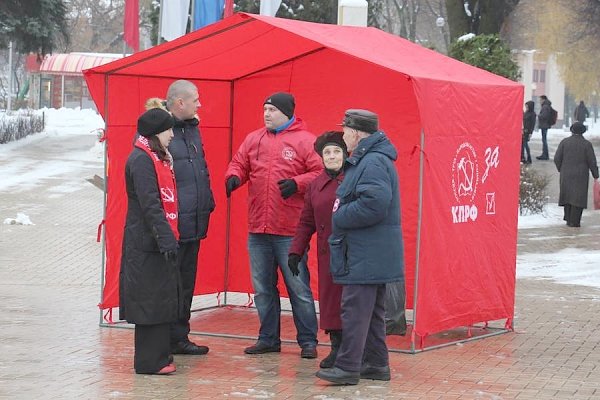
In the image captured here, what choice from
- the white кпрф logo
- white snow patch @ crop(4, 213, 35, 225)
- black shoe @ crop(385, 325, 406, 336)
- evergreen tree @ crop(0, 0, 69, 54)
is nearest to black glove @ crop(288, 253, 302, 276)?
black shoe @ crop(385, 325, 406, 336)

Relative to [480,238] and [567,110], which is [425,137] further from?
[567,110]

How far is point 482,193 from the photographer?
9508mm

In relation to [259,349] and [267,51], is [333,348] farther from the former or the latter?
[267,51]

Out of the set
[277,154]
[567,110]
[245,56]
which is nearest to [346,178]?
[277,154]

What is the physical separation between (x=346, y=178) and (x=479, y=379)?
1657 millimetres

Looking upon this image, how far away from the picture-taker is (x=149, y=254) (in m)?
7.77

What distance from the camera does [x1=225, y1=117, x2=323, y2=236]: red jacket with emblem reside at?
8586 mm

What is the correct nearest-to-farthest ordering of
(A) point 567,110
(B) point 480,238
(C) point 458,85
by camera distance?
(C) point 458,85 < (B) point 480,238 < (A) point 567,110

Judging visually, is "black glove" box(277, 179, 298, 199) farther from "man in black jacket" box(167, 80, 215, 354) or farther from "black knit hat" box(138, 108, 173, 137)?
"black knit hat" box(138, 108, 173, 137)

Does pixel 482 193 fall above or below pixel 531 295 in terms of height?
above

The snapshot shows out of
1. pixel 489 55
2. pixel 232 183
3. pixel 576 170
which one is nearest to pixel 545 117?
pixel 489 55

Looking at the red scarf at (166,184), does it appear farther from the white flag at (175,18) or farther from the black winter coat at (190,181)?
the white flag at (175,18)

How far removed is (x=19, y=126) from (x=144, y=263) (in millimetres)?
31189

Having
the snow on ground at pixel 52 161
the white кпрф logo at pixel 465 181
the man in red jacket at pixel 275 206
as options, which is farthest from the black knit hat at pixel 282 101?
the snow on ground at pixel 52 161
